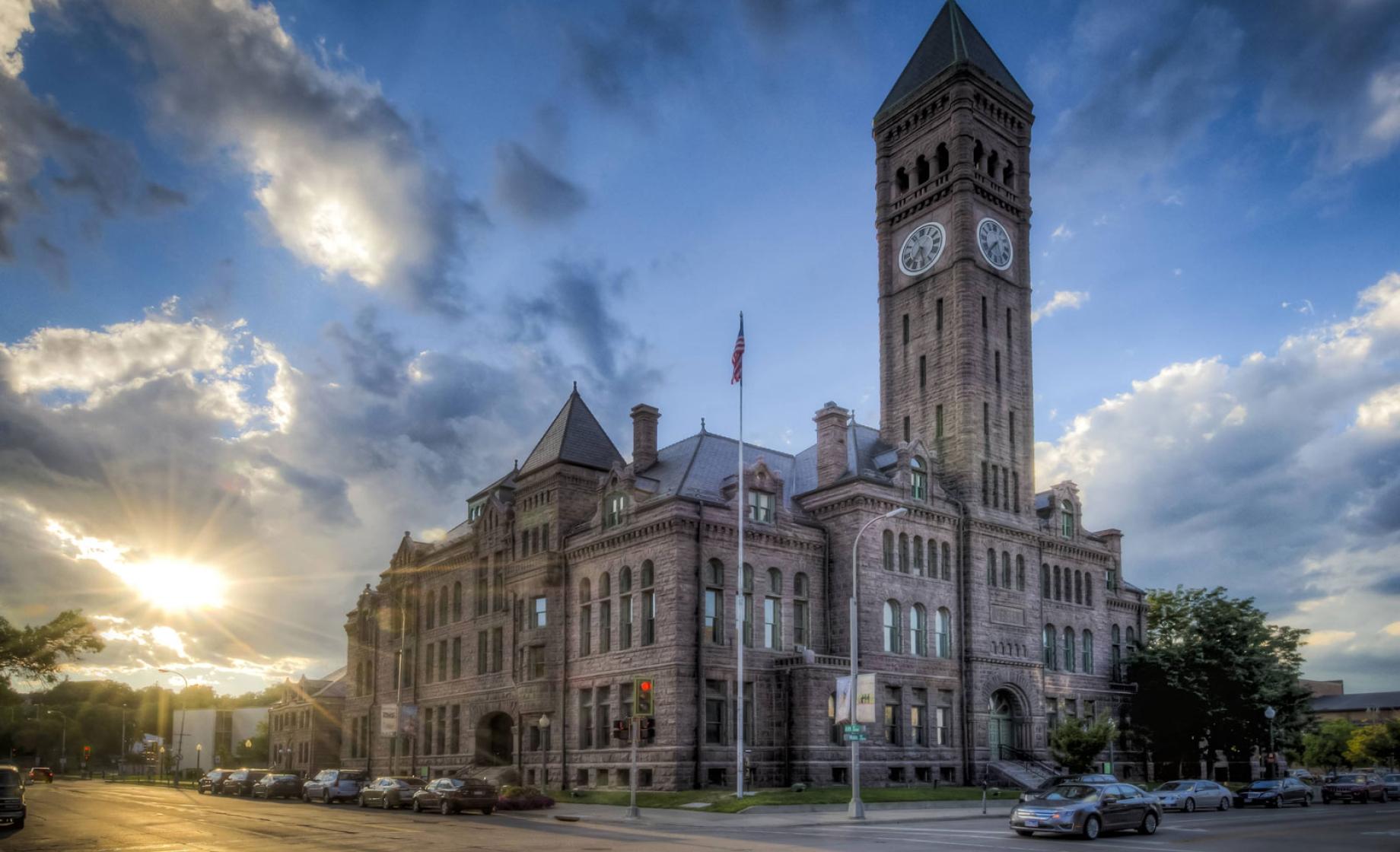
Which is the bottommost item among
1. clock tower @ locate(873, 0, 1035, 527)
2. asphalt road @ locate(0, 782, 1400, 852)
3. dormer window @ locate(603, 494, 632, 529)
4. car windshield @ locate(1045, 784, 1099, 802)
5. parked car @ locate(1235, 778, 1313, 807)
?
parked car @ locate(1235, 778, 1313, 807)

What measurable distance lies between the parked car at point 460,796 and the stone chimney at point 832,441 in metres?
22.5

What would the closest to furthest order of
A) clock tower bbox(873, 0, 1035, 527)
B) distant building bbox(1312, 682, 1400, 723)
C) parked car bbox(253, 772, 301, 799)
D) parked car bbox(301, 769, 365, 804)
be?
parked car bbox(301, 769, 365, 804) < parked car bbox(253, 772, 301, 799) < clock tower bbox(873, 0, 1035, 527) < distant building bbox(1312, 682, 1400, 723)

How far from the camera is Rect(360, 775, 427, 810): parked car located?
45906 millimetres

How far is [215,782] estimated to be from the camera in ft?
214

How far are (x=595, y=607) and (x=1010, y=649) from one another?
2220 cm

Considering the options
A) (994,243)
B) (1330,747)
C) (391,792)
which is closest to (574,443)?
(391,792)

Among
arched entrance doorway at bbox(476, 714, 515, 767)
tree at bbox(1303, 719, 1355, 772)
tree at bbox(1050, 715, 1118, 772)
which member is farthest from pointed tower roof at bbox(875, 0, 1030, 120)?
tree at bbox(1303, 719, 1355, 772)

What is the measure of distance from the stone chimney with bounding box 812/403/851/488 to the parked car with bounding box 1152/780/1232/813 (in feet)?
66.5

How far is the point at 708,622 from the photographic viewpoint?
4972cm

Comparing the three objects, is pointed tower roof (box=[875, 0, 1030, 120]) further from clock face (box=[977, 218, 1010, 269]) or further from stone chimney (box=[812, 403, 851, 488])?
stone chimney (box=[812, 403, 851, 488])

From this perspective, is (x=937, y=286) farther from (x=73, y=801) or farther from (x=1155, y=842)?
(x=73, y=801)

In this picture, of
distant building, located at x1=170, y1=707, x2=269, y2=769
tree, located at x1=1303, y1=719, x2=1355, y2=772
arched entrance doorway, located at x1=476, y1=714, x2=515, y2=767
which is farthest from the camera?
distant building, located at x1=170, y1=707, x2=269, y2=769

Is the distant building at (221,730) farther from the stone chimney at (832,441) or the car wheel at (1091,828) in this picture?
the car wheel at (1091,828)

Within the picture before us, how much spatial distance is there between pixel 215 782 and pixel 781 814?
142 ft
